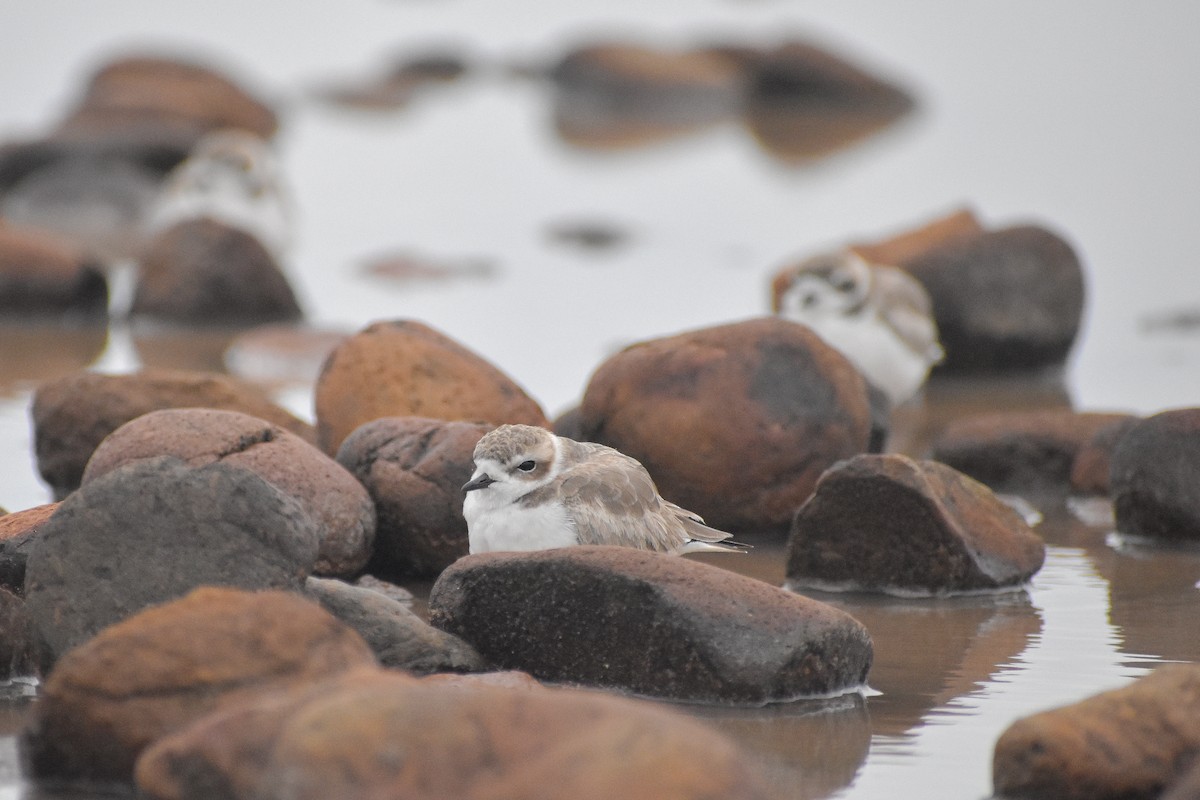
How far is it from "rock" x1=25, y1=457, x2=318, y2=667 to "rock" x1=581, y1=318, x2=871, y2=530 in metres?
2.62

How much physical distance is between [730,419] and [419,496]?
1506 mm

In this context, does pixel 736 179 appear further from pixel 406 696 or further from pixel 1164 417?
pixel 406 696

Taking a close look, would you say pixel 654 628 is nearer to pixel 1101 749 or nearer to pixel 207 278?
pixel 1101 749

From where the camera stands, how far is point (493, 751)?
→ 429 centimetres

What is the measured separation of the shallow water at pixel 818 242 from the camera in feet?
20.2

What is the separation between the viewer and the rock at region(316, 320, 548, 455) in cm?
840

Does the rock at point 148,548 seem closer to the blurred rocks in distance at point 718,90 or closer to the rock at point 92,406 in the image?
the rock at point 92,406

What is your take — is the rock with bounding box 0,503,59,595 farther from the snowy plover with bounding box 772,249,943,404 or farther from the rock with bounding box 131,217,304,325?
the rock with bounding box 131,217,304,325

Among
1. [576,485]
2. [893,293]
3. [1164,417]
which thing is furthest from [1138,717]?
[893,293]

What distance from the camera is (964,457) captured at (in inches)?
363

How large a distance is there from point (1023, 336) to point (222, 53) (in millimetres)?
24885

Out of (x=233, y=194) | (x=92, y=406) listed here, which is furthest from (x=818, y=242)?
(x=92, y=406)

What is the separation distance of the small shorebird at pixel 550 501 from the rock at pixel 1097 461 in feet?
8.98

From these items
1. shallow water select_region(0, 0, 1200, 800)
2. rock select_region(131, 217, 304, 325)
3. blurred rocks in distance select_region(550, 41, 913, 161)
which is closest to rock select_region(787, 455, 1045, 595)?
shallow water select_region(0, 0, 1200, 800)
